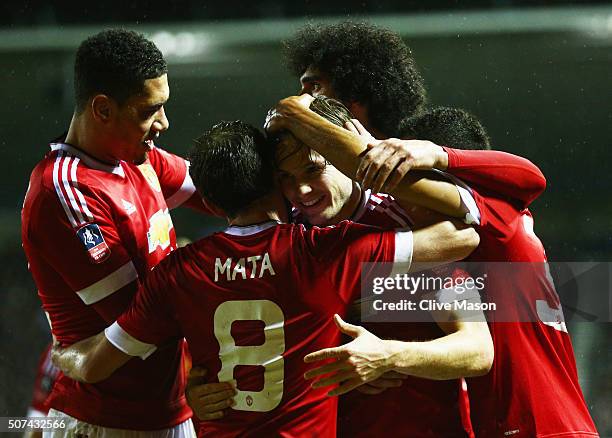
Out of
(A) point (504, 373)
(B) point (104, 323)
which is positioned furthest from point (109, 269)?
(A) point (504, 373)

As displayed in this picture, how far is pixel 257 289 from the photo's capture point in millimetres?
1596

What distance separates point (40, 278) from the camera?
81.1 inches

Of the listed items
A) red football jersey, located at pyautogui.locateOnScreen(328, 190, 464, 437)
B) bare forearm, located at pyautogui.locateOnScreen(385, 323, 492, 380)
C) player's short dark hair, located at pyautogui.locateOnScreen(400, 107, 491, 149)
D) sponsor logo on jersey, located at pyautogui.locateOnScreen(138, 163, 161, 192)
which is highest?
player's short dark hair, located at pyautogui.locateOnScreen(400, 107, 491, 149)

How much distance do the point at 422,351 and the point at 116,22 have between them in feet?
10.8

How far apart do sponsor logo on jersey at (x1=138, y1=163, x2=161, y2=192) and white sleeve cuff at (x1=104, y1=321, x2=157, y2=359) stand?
1.91 feet

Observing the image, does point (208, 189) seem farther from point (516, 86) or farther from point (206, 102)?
point (516, 86)

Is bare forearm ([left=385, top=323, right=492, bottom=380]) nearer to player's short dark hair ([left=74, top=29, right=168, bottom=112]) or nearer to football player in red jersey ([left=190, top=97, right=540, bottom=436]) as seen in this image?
football player in red jersey ([left=190, top=97, right=540, bottom=436])

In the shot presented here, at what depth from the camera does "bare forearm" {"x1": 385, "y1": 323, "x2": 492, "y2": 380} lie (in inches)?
61.0

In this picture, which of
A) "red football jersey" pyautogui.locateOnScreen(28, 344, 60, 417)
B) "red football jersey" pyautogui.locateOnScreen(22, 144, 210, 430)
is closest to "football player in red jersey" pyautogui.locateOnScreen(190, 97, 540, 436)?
"red football jersey" pyautogui.locateOnScreen(22, 144, 210, 430)

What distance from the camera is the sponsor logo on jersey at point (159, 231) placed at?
2096 mm

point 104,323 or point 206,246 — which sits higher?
point 206,246

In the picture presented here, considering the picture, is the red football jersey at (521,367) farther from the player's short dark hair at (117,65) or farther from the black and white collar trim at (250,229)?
the player's short dark hair at (117,65)

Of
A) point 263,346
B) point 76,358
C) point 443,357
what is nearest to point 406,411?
point 443,357

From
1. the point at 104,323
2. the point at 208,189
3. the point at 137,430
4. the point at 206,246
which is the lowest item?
the point at 137,430
